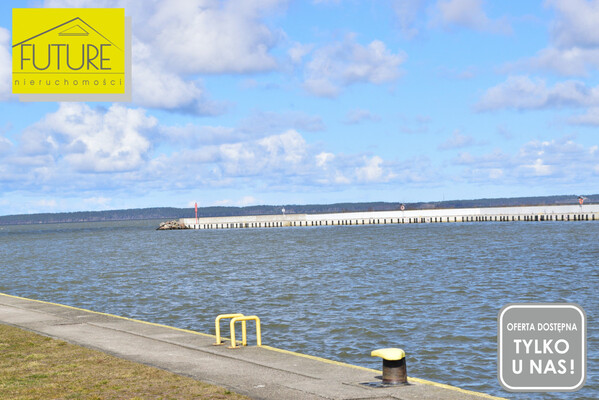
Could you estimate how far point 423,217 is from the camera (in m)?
156

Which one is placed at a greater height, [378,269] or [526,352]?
[526,352]

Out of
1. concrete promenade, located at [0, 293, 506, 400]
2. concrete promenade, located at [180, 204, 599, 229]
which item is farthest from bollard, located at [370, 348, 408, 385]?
concrete promenade, located at [180, 204, 599, 229]

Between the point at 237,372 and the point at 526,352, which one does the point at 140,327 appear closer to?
the point at 237,372

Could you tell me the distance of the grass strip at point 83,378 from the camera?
34.9ft

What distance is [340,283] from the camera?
35750 millimetres

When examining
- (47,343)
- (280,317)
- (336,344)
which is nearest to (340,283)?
(280,317)

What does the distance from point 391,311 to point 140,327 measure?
10.6 metres

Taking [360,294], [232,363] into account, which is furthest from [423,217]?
[232,363]

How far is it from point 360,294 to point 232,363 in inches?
709

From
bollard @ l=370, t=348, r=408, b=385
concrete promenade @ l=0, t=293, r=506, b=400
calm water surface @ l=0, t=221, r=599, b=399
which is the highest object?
bollard @ l=370, t=348, r=408, b=385

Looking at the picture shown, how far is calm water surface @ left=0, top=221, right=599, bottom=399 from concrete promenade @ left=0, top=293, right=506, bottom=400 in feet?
8.61

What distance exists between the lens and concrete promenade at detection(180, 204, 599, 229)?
5586 inches

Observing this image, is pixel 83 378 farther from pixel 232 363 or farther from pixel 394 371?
pixel 394 371

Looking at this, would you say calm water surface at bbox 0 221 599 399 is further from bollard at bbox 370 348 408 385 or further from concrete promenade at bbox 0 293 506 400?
bollard at bbox 370 348 408 385
